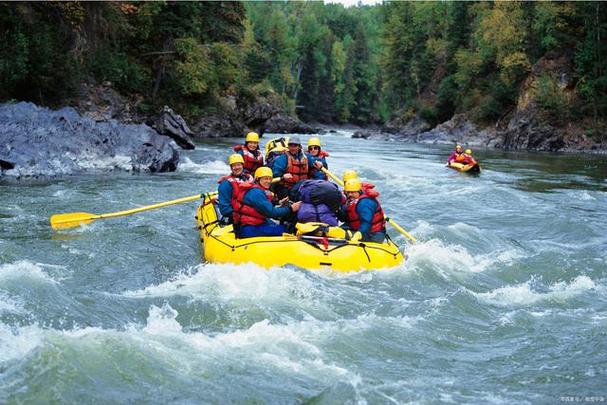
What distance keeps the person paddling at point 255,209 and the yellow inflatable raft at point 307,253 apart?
230mm

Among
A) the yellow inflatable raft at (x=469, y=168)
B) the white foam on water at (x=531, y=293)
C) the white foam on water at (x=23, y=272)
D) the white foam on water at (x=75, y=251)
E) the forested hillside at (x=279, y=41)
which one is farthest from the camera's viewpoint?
the forested hillside at (x=279, y=41)

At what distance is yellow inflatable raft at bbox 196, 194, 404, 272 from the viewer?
333 inches

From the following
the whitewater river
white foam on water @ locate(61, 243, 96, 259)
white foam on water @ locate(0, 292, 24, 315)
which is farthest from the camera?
white foam on water @ locate(61, 243, 96, 259)

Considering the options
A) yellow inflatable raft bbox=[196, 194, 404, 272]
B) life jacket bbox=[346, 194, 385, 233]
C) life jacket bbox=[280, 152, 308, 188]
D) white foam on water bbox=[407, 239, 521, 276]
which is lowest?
white foam on water bbox=[407, 239, 521, 276]

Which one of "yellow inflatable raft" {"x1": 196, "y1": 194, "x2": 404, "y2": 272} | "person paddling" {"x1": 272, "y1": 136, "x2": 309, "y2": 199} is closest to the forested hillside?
"person paddling" {"x1": 272, "y1": 136, "x2": 309, "y2": 199}

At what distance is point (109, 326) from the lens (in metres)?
6.70

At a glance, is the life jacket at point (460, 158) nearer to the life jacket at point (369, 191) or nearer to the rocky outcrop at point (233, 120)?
the life jacket at point (369, 191)

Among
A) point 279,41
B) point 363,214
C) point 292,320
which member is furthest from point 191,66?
point 279,41

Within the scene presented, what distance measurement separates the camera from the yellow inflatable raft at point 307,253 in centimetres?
846

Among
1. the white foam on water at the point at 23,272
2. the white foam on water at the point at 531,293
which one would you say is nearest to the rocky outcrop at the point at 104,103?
the white foam on water at the point at 23,272

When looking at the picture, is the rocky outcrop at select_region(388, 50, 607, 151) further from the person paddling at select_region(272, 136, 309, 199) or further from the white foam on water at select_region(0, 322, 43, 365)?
the white foam on water at select_region(0, 322, 43, 365)

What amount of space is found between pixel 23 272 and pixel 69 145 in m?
11.3

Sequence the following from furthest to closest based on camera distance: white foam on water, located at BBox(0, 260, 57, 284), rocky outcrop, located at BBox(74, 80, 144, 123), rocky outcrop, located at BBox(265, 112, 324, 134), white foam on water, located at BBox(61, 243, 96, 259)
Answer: rocky outcrop, located at BBox(265, 112, 324, 134), rocky outcrop, located at BBox(74, 80, 144, 123), white foam on water, located at BBox(61, 243, 96, 259), white foam on water, located at BBox(0, 260, 57, 284)

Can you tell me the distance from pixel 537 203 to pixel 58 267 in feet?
37.6
